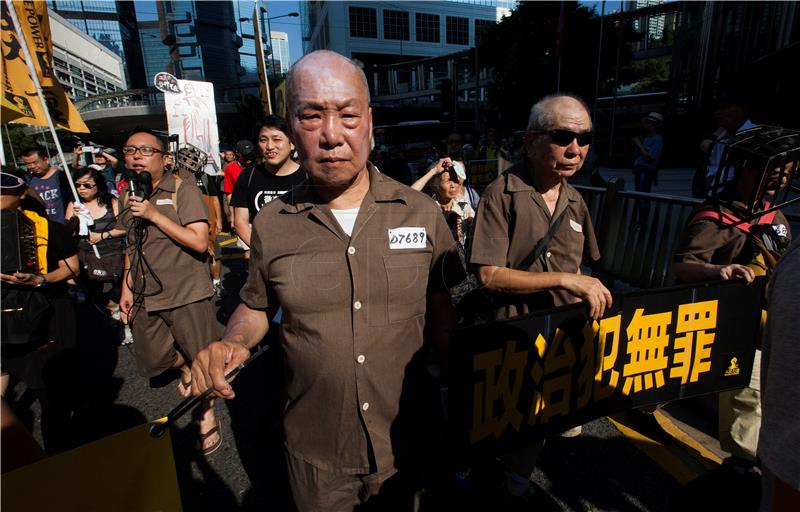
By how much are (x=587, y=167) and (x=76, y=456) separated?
8.10 metres

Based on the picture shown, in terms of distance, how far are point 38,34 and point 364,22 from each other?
64088mm

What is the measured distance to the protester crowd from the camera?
142cm

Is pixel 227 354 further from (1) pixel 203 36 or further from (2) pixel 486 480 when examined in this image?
(1) pixel 203 36

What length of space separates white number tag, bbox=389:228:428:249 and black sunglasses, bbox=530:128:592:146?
98 cm

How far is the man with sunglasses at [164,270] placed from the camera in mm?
2791

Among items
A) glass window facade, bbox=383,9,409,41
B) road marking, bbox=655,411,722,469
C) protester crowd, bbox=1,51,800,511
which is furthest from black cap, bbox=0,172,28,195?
glass window facade, bbox=383,9,409,41

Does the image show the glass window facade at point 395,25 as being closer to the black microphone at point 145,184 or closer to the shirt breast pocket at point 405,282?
the black microphone at point 145,184

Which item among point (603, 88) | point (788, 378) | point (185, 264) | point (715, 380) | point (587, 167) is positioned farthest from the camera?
point (603, 88)

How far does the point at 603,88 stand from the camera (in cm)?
3353

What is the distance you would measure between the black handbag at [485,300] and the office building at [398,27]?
62.5m

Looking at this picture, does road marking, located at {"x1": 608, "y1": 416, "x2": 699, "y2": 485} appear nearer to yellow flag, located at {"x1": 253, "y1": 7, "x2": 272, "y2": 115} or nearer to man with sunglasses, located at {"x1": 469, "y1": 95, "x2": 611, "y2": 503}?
man with sunglasses, located at {"x1": 469, "y1": 95, "x2": 611, "y2": 503}

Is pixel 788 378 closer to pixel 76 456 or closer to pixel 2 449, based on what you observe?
pixel 76 456

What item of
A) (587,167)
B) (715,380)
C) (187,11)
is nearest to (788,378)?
(715,380)

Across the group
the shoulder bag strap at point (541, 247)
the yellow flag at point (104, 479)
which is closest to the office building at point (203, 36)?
the shoulder bag strap at point (541, 247)
